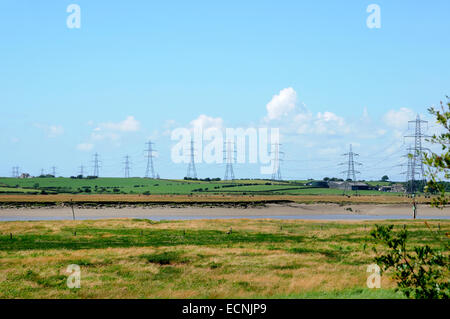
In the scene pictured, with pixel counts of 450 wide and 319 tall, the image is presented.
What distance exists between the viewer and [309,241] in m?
64.4

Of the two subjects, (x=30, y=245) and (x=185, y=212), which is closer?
(x=30, y=245)

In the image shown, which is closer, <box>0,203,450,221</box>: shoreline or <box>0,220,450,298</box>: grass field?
<box>0,220,450,298</box>: grass field

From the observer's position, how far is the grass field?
34625 millimetres

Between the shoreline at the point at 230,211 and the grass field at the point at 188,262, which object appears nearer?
the grass field at the point at 188,262

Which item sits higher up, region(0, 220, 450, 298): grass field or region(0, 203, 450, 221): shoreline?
region(0, 220, 450, 298): grass field

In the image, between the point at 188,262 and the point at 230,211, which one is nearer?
the point at 188,262

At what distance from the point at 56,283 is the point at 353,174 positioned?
16090cm

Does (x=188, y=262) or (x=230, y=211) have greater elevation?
(x=188, y=262)

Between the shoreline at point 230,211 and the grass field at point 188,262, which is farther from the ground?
the grass field at point 188,262

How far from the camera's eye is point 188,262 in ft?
153

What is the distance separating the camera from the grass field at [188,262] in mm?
34625
